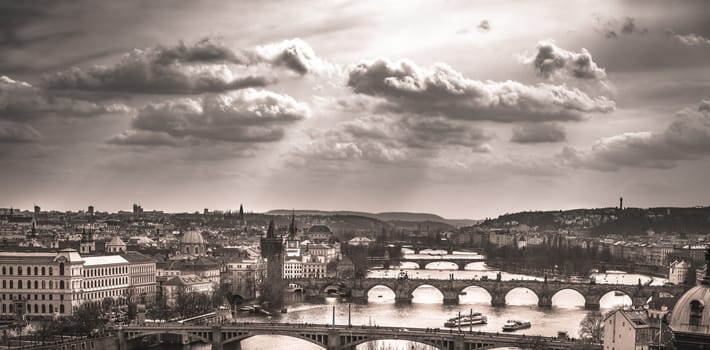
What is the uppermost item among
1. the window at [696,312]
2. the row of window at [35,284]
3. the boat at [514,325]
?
the window at [696,312]

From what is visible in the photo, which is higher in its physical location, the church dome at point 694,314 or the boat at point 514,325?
the church dome at point 694,314

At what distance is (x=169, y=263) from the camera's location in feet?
277

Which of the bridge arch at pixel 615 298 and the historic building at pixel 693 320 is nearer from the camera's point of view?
the historic building at pixel 693 320

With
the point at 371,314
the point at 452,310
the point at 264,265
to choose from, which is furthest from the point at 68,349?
the point at 264,265

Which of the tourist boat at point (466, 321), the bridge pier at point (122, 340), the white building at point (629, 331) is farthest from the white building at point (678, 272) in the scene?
the white building at point (629, 331)

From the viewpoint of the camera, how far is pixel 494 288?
84.2 meters

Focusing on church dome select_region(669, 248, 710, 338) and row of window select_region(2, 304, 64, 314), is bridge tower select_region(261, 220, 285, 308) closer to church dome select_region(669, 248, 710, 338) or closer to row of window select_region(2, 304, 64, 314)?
row of window select_region(2, 304, 64, 314)

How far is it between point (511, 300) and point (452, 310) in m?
12.7

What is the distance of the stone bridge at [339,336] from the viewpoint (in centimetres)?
4934

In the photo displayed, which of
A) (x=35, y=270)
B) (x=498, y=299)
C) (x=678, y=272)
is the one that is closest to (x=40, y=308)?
(x=35, y=270)

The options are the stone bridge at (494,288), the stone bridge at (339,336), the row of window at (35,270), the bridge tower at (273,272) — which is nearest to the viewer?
the stone bridge at (339,336)

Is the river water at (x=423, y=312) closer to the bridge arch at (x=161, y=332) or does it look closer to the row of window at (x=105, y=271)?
the bridge arch at (x=161, y=332)

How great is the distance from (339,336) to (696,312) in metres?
28.7

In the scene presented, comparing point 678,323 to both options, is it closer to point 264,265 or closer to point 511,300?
point 511,300
